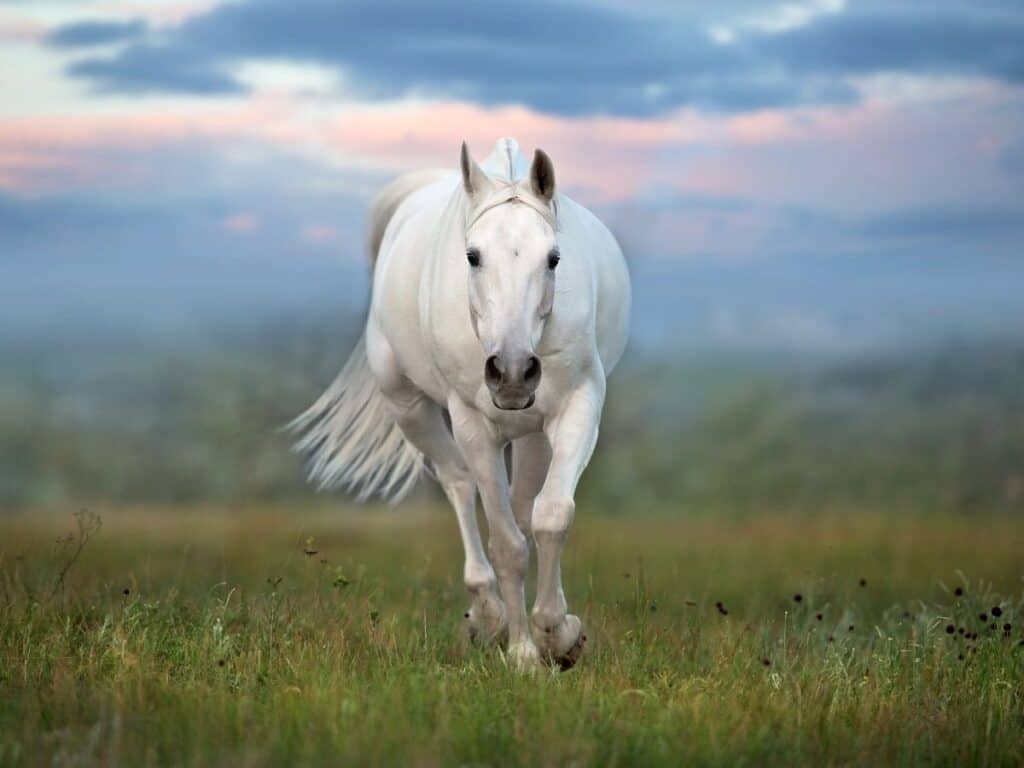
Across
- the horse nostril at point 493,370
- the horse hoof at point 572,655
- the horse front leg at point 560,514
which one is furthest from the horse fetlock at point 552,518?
the horse nostril at point 493,370

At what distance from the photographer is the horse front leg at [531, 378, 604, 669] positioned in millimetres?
7141

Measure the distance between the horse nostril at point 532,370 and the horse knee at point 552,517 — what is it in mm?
877

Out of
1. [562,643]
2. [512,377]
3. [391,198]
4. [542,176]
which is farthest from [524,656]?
[391,198]

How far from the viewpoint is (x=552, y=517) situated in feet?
23.4

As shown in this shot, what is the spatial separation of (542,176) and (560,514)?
158cm

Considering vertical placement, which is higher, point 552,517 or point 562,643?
point 552,517

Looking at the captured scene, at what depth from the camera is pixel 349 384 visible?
10023mm

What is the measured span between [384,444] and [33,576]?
7.68 ft

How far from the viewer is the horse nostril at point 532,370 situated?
6.42 m

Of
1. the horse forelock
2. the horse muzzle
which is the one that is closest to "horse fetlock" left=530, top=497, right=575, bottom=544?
the horse muzzle

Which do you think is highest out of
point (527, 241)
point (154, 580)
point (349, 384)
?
point (527, 241)

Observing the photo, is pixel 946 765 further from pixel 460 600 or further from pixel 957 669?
pixel 460 600

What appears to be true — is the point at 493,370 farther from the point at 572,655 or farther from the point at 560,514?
the point at 572,655

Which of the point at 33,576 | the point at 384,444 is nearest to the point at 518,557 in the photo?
the point at 384,444
